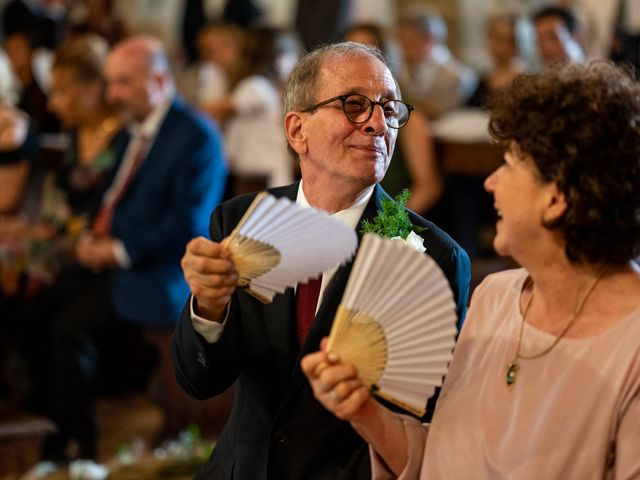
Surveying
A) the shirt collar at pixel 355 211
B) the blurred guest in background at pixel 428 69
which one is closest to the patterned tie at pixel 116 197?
the blurred guest in background at pixel 428 69

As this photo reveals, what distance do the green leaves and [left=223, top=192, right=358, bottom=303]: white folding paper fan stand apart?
9.1 inches

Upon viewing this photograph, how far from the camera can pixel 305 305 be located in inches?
102

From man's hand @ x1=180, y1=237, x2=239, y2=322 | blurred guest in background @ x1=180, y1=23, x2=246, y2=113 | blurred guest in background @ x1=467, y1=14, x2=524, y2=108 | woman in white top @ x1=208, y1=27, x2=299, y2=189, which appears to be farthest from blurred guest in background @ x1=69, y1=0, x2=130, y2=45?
man's hand @ x1=180, y1=237, x2=239, y2=322

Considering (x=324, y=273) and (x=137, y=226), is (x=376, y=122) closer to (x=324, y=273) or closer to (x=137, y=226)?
(x=324, y=273)

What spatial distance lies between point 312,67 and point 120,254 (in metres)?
2.64

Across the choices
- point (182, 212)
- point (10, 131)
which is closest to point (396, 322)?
point (182, 212)

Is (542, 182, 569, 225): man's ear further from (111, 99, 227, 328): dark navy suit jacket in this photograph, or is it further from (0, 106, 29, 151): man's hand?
(0, 106, 29, 151): man's hand

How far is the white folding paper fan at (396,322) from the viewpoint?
1.98m

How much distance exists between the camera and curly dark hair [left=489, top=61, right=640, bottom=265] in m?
2.01

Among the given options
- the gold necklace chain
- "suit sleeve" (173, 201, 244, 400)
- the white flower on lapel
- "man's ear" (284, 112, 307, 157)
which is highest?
"man's ear" (284, 112, 307, 157)

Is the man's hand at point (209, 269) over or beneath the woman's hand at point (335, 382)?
over

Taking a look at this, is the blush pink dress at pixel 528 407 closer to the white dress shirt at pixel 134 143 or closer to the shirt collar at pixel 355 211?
the shirt collar at pixel 355 211

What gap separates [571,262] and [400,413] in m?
0.52

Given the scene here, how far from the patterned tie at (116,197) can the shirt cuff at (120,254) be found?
11 centimetres
